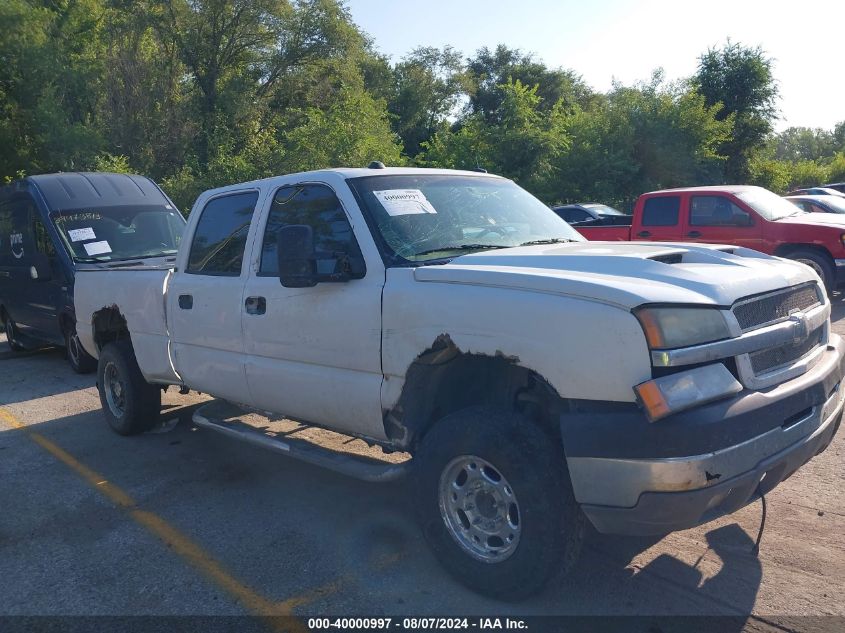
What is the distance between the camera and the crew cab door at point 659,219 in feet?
38.7

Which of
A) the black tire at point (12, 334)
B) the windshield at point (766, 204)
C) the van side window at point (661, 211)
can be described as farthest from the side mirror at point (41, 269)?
the windshield at point (766, 204)

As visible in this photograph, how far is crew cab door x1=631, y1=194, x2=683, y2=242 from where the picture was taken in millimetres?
11805

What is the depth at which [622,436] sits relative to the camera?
2.84 meters

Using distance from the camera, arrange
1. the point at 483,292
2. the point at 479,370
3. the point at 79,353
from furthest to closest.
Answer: the point at 79,353 < the point at 479,370 < the point at 483,292

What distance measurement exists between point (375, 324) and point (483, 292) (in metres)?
0.71

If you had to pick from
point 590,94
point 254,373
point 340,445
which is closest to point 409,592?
point 254,373

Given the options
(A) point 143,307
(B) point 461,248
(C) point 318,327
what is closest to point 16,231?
(A) point 143,307

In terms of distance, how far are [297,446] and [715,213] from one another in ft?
30.3

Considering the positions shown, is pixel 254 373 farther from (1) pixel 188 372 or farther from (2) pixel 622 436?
(2) pixel 622 436

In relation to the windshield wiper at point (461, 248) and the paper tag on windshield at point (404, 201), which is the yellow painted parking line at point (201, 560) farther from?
the paper tag on windshield at point (404, 201)

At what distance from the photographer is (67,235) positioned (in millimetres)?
9047

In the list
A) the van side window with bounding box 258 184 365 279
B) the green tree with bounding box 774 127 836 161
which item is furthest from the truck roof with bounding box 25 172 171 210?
the green tree with bounding box 774 127 836 161

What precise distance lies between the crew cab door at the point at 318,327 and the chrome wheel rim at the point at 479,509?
602mm

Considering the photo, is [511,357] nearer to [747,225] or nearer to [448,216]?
[448,216]
